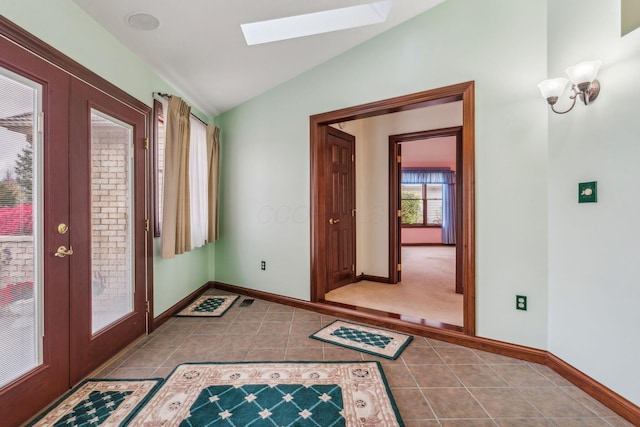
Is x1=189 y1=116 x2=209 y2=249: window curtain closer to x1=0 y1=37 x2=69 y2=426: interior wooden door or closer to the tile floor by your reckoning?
the tile floor

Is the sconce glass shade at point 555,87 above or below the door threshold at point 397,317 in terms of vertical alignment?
above

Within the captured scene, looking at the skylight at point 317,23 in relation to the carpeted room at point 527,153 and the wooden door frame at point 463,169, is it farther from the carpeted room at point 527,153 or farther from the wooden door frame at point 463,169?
the wooden door frame at point 463,169

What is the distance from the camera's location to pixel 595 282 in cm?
183

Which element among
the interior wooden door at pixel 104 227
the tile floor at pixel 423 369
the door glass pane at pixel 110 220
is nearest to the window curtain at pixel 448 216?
the tile floor at pixel 423 369

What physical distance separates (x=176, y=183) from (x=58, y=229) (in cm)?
132

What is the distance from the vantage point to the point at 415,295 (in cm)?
384

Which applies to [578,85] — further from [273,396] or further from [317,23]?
[273,396]

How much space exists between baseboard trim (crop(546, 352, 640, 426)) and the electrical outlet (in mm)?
345

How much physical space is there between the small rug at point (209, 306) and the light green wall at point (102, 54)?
18cm

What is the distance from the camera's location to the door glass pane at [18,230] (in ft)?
4.92

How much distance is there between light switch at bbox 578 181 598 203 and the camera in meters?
1.81

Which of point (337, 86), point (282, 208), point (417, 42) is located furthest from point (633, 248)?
point (282, 208)

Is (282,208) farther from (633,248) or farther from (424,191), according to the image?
(424,191)

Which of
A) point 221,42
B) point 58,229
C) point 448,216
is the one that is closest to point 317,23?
point 221,42
